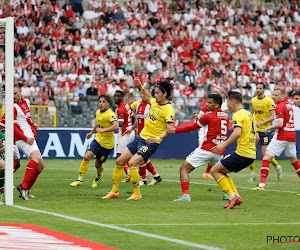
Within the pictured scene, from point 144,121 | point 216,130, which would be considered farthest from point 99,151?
point 216,130

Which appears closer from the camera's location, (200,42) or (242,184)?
(242,184)

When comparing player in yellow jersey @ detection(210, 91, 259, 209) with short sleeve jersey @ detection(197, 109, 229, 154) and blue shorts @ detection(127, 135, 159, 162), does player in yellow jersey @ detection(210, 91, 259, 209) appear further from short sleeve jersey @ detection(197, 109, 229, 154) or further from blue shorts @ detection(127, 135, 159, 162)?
blue shorts @ detection(127, 135, 159, 162)

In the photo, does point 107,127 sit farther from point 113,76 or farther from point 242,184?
point 113,76

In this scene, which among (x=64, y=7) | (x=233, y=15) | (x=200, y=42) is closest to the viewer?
(x=64, y=7)

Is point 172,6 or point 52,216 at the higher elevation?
point 172,6

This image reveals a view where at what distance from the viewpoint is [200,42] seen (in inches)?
1336

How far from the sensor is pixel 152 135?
1222 centimetres

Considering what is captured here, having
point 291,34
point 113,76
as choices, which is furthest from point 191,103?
point 291,34

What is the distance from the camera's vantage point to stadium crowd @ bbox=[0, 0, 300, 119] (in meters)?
28.0

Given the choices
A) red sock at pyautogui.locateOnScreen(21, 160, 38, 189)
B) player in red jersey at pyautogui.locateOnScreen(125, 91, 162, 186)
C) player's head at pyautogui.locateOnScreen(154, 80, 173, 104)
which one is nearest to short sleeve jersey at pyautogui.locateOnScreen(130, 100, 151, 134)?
player in red jersey at pyautogui.locateOnScreen(125, 91, 162, 186)

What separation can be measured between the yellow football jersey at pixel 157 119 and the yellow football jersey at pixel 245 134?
1.44 m

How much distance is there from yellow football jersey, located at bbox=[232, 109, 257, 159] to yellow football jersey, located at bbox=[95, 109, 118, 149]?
5.01 meters

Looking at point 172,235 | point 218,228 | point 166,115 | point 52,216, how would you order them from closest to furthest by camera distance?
point 172,235, point 218,228, point 52,216, point 166,115

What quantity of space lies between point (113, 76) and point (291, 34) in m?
12.4
